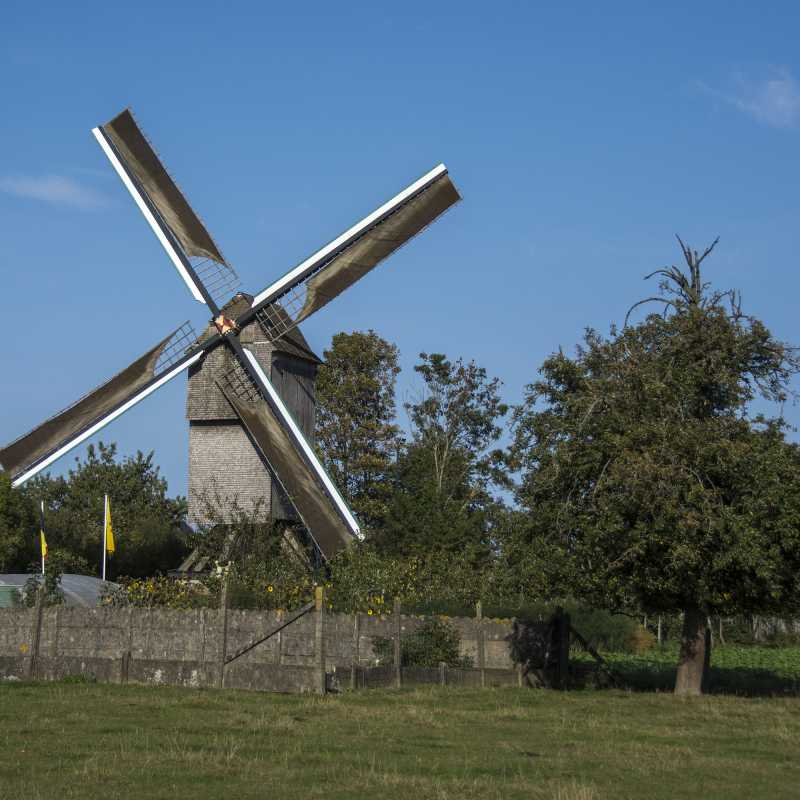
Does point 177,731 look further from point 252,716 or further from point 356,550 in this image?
point 356,550

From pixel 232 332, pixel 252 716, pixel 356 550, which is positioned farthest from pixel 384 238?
pixel 252 716

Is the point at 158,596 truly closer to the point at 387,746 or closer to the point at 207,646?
the point at 207,646

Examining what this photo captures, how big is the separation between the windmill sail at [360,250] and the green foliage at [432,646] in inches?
597

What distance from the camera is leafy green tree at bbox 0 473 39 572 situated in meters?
45.0

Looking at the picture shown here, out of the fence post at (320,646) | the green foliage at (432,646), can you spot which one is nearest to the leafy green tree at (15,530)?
the green foliage at (432,646)

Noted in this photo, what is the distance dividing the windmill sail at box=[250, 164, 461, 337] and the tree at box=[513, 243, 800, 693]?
591 inches

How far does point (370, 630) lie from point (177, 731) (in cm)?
928

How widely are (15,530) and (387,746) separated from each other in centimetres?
3378

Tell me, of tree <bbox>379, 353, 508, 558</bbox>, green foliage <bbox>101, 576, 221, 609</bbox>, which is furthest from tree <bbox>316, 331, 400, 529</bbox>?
green foliage <bbox>101, 576, 221, 609</bbox>

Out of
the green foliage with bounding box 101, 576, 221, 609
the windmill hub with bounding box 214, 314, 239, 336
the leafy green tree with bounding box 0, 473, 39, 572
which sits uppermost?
the windmill hub with bounding box 214, 314, 239, 336

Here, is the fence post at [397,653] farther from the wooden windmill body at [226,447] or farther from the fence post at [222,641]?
the wooden windmill body at [226,447]

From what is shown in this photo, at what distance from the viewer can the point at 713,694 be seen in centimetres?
2714

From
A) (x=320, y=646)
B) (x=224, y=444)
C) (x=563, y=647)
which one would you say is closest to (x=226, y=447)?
(x=224, y=444)

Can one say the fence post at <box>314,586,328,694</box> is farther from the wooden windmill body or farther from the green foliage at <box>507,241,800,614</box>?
the wooden windmill body
